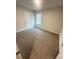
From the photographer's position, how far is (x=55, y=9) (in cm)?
591

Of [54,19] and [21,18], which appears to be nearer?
[54,19]
